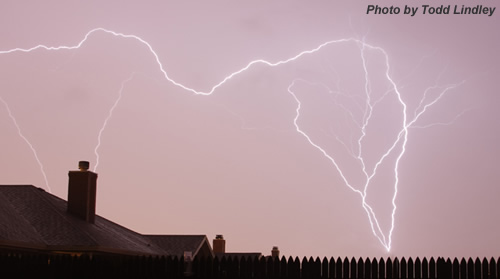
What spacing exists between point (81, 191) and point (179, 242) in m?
9.13

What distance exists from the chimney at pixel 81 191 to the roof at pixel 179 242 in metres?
7.24

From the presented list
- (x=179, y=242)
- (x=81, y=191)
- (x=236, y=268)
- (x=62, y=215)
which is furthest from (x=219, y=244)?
(x=236, y=268)

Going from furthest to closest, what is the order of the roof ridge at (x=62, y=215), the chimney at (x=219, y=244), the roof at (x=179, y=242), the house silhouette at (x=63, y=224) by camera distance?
the chimney at (x=219, y=244), the roof at (x=179, y=242), the roof ridge at (x=62, y=215), the house silhouette at (x=63, y=224)

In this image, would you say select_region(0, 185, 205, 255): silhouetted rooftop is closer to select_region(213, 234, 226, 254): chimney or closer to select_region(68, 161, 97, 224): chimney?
select_region(68, 161, 97, 224): chimney

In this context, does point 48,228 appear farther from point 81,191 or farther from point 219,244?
point 219,244

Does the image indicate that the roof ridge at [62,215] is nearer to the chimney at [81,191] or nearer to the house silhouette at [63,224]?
the house silhouette at [63,224]

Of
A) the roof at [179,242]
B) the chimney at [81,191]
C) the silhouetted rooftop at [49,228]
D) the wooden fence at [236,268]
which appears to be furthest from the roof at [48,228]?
the roof at [179,242]

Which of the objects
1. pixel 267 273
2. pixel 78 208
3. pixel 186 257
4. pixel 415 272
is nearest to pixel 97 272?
pixel 186 257

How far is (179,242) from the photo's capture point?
115 ft

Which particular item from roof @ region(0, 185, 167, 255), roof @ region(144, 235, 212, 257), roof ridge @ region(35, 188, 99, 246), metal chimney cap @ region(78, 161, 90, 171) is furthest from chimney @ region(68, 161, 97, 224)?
roof @ region(144, 235, 212, 257)

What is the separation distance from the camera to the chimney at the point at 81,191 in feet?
87.7

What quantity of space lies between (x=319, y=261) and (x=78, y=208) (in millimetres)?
15127

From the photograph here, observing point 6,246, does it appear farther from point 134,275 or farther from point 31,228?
point 134,275

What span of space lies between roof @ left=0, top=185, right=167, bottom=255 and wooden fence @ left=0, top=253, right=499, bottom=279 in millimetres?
3342
